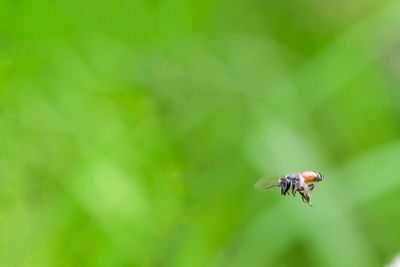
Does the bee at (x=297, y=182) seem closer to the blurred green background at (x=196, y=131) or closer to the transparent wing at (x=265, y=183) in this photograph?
the transparent wing at (x=265, y=183)

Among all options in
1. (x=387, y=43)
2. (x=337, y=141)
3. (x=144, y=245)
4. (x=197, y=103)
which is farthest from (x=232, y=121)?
(x=144, y=245)

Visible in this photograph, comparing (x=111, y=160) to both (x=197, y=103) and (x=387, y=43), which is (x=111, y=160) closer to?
(x=197, y=103)

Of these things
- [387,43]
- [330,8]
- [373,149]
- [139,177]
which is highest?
[330,8]

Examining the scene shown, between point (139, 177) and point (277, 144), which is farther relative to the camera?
point (277, 144)

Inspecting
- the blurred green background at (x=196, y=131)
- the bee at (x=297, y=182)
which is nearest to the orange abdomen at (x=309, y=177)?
the bee at (x=297, y=182)

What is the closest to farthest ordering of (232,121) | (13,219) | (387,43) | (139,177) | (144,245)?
(13,219) < (144,245) < (139,177) < (232,121) < (387,43)

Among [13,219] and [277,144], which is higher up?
[277,144]

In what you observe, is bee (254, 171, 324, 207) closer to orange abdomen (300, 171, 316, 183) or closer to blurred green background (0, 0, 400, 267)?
orange abdomen (300, 171, 316, 183)
